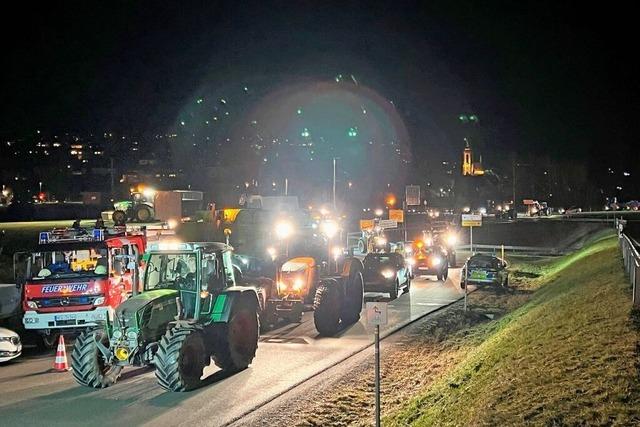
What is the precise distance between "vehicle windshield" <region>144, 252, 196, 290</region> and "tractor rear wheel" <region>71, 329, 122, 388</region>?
1.47m

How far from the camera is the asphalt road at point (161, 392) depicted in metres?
11.2

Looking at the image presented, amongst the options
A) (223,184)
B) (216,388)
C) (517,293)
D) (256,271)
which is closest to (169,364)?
(216,388)

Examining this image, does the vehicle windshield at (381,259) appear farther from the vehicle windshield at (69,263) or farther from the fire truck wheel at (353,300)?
the vehicle windshield at (69,263)

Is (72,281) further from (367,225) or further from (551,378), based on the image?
(367,225)

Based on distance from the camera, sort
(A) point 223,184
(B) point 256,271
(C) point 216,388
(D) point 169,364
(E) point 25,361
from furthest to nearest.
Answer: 1. (A) point 223,184
2. (B) point 256,271
3. (E) point 25,361
4. (C) point 216,388
5. (D) point 169,364

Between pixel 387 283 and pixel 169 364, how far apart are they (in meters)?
14.9

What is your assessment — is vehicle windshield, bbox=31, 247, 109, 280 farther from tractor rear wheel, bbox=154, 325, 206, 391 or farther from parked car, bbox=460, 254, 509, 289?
parked car, bbox=460, 254, 509, 289

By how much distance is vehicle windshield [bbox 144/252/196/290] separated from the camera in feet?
45.2

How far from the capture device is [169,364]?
1215cm

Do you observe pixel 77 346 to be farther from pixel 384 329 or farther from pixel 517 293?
pixel 517 293

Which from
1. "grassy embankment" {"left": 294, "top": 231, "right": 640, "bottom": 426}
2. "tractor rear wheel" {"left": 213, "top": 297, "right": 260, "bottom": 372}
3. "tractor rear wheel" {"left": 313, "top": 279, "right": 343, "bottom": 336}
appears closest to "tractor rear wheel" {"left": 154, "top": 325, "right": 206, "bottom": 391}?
"tractor rear wheel" {"left": 213, "top": 297, "right": 260, "bottom": 372}

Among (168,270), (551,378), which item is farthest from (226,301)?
(551,378)

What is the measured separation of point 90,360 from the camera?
1263 cm

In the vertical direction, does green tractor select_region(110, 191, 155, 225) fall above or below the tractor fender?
above
